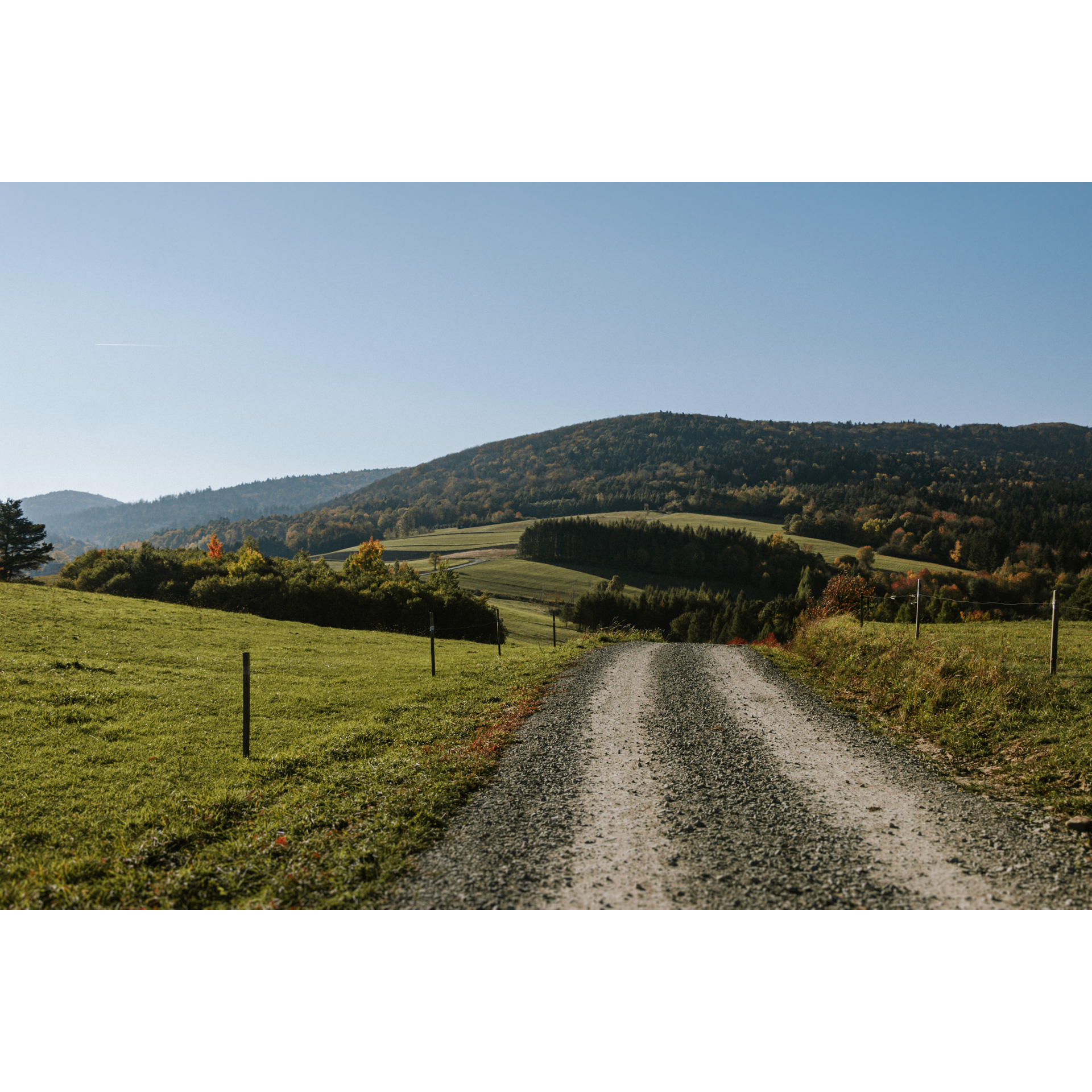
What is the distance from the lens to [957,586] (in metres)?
88.6

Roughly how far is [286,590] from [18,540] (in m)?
36.0

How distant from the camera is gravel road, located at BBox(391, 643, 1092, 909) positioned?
18.4 ft

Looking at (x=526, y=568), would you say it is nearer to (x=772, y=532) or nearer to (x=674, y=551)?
(x=674, y=551)

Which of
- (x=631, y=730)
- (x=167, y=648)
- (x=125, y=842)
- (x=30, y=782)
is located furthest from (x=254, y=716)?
(x=167, y=648)

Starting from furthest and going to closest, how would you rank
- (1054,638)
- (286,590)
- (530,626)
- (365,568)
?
(530,626), (365,568), (286,590), (1054,638)

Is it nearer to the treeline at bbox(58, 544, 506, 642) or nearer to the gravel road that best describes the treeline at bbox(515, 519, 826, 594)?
the treeline at bbox(58, 544, 506, 642)

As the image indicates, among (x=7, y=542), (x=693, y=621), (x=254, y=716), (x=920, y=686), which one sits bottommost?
(x=693, y=621)

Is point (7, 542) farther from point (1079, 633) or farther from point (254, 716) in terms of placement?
point (1079, 633)

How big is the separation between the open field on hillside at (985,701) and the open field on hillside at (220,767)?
790 cm

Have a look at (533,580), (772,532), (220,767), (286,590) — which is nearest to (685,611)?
(533,580)

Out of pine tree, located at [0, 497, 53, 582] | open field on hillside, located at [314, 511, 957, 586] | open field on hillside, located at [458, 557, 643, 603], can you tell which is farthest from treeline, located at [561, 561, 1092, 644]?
pine tree, located at [0, 497, 53, 582]

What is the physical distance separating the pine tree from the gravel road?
6968 centimetres

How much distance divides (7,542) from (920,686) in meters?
77.4

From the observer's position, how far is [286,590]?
45.4m
